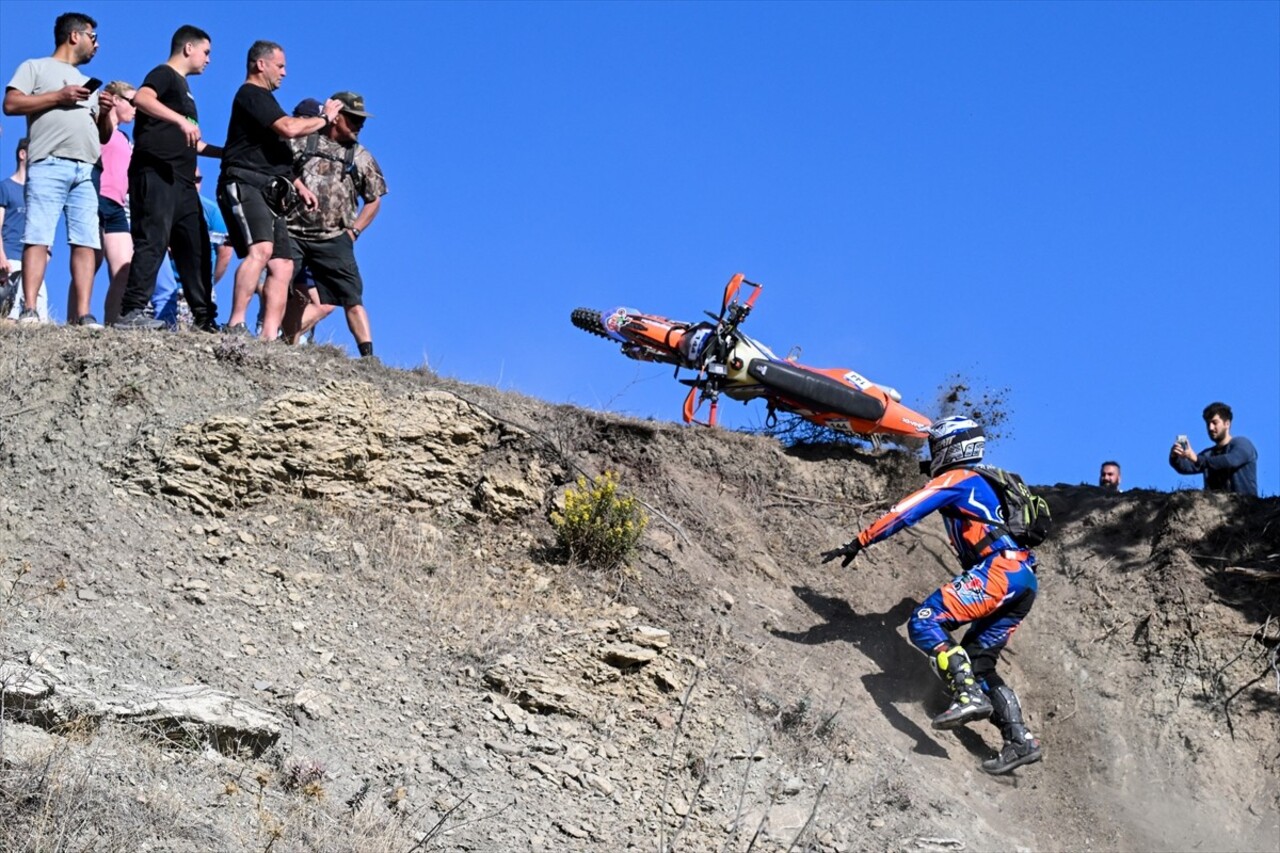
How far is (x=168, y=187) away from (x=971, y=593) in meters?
6.42

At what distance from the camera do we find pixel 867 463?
14.5m

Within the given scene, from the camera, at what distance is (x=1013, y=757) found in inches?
450

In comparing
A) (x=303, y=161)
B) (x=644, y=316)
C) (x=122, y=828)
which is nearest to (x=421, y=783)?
(x=122, y=828)

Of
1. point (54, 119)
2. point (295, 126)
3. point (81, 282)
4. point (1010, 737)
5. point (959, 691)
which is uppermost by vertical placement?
point (295, 126)

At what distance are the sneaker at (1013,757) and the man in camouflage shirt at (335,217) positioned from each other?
5.51 meters

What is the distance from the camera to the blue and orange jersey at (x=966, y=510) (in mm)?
12016

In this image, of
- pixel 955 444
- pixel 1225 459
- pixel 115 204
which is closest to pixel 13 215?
pixel 115 204

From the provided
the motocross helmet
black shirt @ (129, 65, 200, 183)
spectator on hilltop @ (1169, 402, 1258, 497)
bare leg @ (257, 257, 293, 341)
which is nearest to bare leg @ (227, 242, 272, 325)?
bare leg @ (257, 257, 293, 341)

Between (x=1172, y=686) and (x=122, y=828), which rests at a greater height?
(x=1172, y=686)

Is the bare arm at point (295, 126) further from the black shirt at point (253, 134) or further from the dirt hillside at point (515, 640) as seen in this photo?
the dirt hillside at point (515, 640)

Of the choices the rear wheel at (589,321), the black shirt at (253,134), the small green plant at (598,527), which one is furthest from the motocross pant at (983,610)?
the black shirt at (253,134)

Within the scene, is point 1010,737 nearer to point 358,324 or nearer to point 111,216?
point 358,324

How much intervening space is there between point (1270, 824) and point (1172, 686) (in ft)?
4.44

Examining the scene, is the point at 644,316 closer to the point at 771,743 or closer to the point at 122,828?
the point at 771,743
